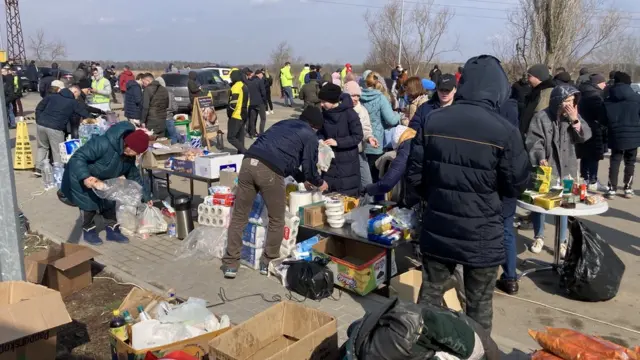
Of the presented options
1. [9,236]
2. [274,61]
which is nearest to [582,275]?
[9,236]

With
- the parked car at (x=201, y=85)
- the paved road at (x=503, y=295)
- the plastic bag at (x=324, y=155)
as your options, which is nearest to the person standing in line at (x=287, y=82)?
the parked car at (x=201, y=85)

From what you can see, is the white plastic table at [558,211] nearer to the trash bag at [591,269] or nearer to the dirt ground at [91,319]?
the trash bag at [591,269]

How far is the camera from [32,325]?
3.37 m

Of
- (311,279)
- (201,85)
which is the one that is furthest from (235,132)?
(201,85)

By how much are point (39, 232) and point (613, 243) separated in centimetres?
718

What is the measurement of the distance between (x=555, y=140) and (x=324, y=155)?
2372mm

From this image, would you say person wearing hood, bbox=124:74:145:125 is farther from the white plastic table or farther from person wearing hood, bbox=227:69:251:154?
the white plastic table

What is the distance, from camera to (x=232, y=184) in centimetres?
664

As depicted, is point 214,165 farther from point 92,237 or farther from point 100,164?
point 92,237

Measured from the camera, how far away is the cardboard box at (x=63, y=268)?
4922 mm

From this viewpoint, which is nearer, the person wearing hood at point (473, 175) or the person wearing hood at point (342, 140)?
the person wearing hood at point (473, 175)

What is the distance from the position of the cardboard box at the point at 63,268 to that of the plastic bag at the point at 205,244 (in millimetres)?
1085

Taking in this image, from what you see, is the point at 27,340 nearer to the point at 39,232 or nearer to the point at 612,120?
the point at 39,232

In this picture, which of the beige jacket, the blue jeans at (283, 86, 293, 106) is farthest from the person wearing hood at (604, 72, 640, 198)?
the blue jeans at (283, 86, 293, 106)
